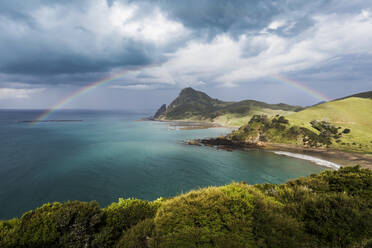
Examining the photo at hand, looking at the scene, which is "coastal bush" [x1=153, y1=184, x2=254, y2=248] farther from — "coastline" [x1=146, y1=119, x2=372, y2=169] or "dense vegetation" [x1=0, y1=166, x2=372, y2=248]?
"coastline" [x1=146, y1=119, x2=372, y2=169]

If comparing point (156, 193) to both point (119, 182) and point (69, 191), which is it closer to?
point (119, 182)

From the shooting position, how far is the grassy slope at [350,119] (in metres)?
91.6

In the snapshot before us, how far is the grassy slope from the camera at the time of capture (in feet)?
301

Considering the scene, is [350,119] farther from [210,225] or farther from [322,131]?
[210,225]

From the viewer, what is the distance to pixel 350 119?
123 m

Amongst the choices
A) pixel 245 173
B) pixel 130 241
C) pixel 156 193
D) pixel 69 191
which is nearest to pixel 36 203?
pixel 69 191

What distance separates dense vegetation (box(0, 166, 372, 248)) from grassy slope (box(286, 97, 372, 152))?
4351 inches

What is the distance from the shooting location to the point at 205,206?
9.59 m

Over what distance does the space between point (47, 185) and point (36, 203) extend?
867 cm

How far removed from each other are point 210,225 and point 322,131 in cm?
13435

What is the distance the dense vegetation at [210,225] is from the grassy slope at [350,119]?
110523 mm

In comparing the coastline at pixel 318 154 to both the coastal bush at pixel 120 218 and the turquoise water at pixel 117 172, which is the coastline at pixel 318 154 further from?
the coastal bush at pixel 120 218

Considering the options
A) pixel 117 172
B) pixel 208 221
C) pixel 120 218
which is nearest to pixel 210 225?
pixel 208 221

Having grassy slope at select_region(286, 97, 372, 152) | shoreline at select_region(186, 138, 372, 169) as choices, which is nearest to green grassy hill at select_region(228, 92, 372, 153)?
grassy slope at select_region(286, 97, 372, 152)
